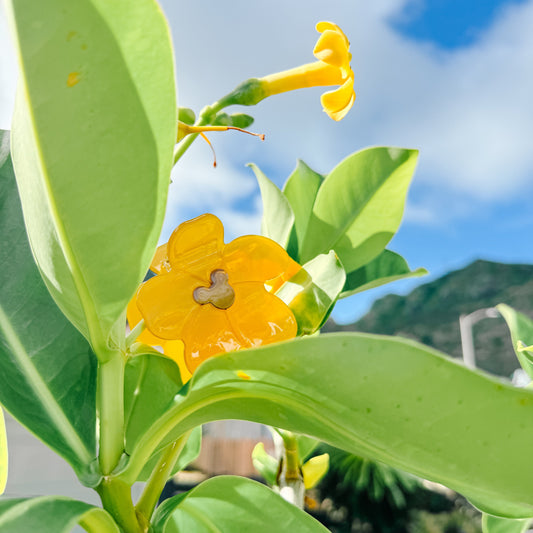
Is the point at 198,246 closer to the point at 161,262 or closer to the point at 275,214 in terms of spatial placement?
the point at 161,262

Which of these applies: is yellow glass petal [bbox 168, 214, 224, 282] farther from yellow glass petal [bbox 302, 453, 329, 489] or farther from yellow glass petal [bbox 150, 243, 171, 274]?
yellow glass petal [bbox 302, 453, 329, 489]

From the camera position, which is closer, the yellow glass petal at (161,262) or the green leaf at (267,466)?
the yellow glass petal at (161,262)

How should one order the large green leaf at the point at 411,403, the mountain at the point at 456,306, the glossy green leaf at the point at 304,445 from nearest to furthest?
1. the large green leaf at the point at 411,403
2. the glossy green leaf at the point at 304,445
3. the mountain at the point at 456,306

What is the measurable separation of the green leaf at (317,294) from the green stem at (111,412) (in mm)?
100

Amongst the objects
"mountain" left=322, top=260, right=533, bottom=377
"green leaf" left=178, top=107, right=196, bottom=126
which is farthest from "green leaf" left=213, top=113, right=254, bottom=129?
"mountain" left=322, top=260, right=533, bottom=377

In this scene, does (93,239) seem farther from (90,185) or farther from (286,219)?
(286,219)

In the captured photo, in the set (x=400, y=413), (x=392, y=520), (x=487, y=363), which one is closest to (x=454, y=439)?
(x=400, y=413)

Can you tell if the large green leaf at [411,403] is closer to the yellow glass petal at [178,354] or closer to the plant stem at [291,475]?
the yellow glass petal at [178,354]

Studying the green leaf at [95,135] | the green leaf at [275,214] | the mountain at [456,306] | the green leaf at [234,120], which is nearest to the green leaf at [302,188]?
the green leaf at [275,214]

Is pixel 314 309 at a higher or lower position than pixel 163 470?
higher

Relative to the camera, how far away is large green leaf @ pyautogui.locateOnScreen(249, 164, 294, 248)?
434mm

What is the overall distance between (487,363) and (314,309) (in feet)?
57.0

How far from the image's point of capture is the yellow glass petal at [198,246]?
32 centimetres

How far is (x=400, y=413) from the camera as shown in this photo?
0.22 metres
